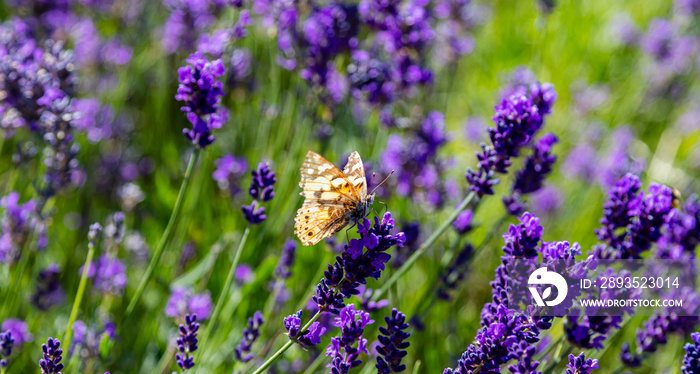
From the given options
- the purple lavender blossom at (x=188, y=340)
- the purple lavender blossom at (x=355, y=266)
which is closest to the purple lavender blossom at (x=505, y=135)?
the purple lavender blossom at (x=355, y=266)

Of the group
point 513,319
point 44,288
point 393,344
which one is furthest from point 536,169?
point 44,288

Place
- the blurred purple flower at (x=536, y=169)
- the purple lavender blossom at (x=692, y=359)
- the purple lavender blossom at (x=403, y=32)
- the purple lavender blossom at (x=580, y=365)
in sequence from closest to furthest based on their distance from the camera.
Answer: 1. the purple lavender blossom at (x=580, y=365)
2. the purple lavender blossom at (x=692, y=359)
3. the blurred purple flower at (x=536, y=169)
4. the purple lavender blossom at (x=403, y=32)

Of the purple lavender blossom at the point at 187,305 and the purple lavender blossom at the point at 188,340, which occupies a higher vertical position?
the purple lavender blossom at the point at 188,340

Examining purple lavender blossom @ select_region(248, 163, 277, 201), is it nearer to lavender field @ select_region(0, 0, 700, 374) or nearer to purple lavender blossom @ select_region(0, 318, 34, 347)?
lavender field @ select_region(0, 0, 700, 374)

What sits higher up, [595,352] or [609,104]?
[609,104]

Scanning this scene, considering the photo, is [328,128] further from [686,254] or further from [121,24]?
[121,24]

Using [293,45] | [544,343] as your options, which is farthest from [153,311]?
[544,343]

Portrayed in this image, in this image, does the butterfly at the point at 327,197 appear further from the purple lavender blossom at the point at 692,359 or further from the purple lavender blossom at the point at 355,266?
the purple lavender blossom at the point at 692,359
